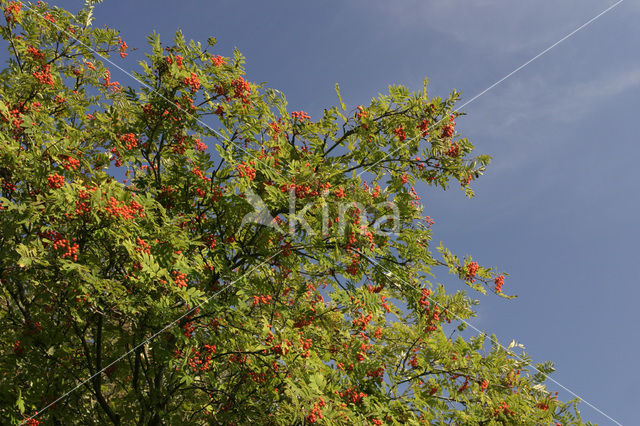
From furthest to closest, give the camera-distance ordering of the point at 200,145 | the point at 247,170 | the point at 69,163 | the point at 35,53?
the point at 200,145 < the point at 35,53 < the point at 247,170 < the point at 69,163

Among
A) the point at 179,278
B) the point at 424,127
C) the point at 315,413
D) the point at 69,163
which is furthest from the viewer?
the point at 424,127

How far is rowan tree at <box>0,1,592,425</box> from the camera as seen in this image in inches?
252

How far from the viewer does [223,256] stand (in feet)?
25.0

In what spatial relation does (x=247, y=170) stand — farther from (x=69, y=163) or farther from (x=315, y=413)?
(x=315, y=413)

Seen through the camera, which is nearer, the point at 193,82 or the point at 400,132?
the point at 193,82

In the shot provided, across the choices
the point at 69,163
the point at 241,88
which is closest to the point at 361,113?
the point at 241,88

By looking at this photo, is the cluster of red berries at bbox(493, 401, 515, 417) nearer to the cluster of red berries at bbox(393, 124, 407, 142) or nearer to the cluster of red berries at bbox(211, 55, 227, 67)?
the cluster of red berries at bbox(393, 124, 407, 142)

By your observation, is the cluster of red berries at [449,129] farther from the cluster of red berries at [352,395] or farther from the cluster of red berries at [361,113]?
the cluster of red berries at [352,395]

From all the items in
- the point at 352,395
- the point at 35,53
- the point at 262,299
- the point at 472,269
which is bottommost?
the point at 352,395

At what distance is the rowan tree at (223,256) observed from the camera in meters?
6.40

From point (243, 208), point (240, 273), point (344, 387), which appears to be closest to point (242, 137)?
point (243, 208)

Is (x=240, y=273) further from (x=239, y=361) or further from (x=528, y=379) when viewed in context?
(x=528, y=379)

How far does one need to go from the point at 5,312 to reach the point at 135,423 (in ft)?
9.37

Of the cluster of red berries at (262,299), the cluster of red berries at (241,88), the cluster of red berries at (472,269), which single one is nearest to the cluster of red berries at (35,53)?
the cluster of red berries at (241,88)
